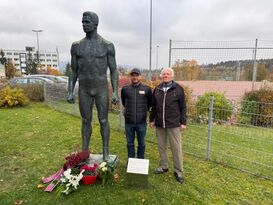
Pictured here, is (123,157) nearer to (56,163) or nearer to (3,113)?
(56,163)

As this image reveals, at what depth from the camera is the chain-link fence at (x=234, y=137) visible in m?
4.93

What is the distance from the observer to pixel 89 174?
12.8ft

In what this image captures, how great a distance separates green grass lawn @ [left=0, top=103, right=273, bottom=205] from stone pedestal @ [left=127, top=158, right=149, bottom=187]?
0.08m

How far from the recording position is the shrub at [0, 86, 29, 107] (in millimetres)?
11172

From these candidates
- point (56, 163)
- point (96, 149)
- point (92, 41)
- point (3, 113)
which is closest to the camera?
point (92, 41)

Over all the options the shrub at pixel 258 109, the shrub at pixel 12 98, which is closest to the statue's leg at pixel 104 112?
the shrub at pixel 258 109

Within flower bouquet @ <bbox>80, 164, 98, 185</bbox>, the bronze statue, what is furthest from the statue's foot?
flower bouquet @ <bbox>80, 164, 98, 185</bbox>

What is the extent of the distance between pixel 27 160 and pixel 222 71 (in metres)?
7.59

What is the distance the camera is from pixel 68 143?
6059 millimetres

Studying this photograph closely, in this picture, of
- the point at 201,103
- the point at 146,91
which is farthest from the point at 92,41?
the point at 201,103

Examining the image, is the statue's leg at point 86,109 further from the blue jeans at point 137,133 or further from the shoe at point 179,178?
the shoe at point 179,178

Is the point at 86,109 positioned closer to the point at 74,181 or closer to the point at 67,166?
the point at 67,166

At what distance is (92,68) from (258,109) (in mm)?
5188

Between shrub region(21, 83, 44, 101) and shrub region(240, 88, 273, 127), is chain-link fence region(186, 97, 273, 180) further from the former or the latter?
shrub region(21, 83, 44, 101)
